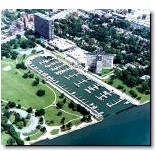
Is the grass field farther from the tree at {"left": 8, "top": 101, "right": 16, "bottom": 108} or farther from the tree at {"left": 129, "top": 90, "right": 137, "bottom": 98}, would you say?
the tree at {"left": 129, "top": 90, "right": 137, "bottom": 98}

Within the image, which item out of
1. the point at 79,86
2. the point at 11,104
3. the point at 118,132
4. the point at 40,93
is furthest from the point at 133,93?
the point at 11,104

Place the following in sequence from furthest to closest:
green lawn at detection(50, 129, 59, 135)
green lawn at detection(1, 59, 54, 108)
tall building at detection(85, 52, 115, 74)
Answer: tall building at detection(85, 52, 115, 74) → green lawn at detection(1, 59, 54, 108) → green lawn at detection(50, 129, 59, 135)

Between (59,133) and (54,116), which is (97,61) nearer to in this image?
(54,116)

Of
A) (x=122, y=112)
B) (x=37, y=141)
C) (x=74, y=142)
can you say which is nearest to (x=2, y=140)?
(x=37, y=141)

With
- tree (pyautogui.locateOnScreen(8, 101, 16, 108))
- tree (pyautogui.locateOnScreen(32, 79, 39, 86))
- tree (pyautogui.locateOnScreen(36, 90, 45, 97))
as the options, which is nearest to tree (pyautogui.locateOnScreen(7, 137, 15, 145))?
tree (pyautogui.locateOnScreen(8, 101, 16, 108))

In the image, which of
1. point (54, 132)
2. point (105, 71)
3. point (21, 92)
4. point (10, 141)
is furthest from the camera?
point (105, 71)

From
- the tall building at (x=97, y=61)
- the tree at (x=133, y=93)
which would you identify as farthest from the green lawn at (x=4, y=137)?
the tree at (x=133, y=93)
